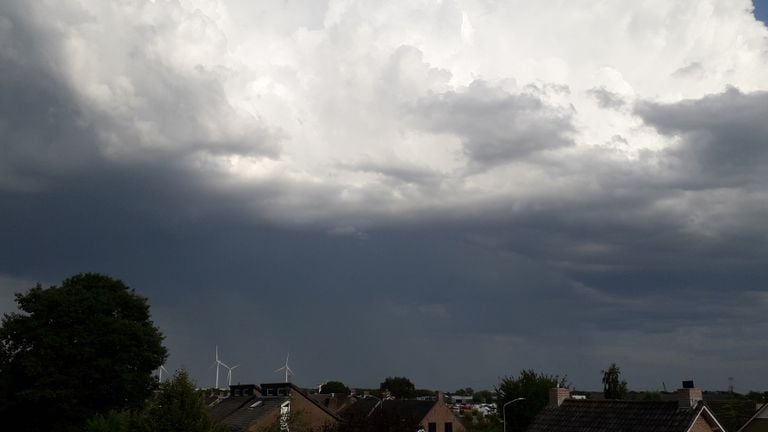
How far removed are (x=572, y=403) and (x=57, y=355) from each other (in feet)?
156

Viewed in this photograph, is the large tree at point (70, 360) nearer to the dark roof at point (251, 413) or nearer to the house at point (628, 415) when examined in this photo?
the dark roof at point (251, 413)

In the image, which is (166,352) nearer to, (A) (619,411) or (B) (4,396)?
(B) (4,396)

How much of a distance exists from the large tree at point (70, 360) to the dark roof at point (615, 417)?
131 feet

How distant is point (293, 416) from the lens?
4628 cm

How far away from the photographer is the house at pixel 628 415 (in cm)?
4956

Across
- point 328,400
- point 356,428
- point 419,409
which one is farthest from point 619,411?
point 328,400

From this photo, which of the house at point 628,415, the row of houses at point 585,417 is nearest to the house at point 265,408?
the row of houses at point 585,417

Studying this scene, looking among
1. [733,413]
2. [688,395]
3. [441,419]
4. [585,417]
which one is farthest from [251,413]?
[733,413]

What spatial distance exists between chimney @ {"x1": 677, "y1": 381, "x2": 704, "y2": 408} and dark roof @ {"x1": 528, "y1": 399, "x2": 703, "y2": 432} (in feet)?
1.32

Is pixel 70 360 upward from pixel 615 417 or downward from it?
upward

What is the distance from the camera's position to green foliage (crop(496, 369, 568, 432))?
88231 mm

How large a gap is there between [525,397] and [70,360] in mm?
48990

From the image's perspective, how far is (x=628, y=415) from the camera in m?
53.1

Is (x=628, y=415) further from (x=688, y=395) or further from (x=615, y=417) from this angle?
(x=688, y=395)
